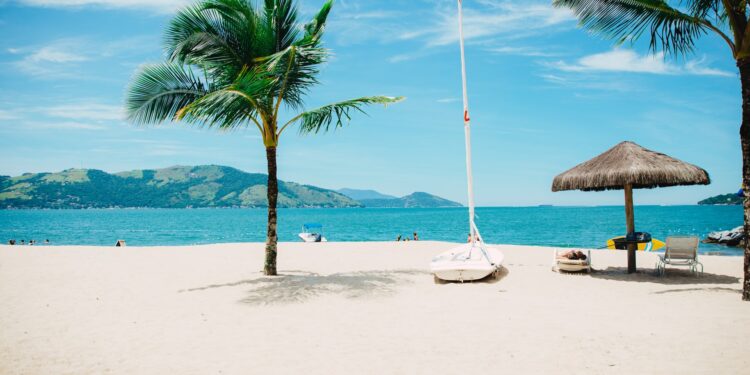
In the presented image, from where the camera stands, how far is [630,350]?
4855 mm

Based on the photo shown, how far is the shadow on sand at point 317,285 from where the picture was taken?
8.11 metres

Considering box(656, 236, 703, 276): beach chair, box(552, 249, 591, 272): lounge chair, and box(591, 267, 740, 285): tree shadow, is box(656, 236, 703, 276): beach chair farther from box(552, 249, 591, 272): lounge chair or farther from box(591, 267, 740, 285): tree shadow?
box(552, 249, 591, 272): lounge chair

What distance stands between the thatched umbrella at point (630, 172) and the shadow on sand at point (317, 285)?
4.15 m

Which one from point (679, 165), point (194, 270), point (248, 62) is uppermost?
point (248, 62)

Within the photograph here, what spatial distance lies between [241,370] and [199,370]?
1.39ft

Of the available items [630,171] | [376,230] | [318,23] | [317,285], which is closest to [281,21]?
[318,23]

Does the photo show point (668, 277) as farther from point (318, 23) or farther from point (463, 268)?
point (318, 23)

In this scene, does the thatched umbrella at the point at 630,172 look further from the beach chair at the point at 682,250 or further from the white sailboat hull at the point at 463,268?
the white sailboat hull at the point at 463,268

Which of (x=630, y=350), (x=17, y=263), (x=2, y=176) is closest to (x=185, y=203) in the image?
(x=2, y=176)

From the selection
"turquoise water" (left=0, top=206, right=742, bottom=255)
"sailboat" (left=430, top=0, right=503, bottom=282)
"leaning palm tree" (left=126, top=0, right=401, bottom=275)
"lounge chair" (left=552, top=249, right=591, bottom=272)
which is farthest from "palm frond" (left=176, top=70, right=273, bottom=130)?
"turquoise water" (left=0, top=206, right=742, bottom=255)

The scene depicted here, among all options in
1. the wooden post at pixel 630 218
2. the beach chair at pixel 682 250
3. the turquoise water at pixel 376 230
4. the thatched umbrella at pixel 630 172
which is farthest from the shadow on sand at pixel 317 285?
the turquoise water at pixel 376 230

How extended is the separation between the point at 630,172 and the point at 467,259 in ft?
12.5

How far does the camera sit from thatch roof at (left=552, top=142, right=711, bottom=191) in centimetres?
922

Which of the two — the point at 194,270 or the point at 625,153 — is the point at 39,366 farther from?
the point at 625,153
